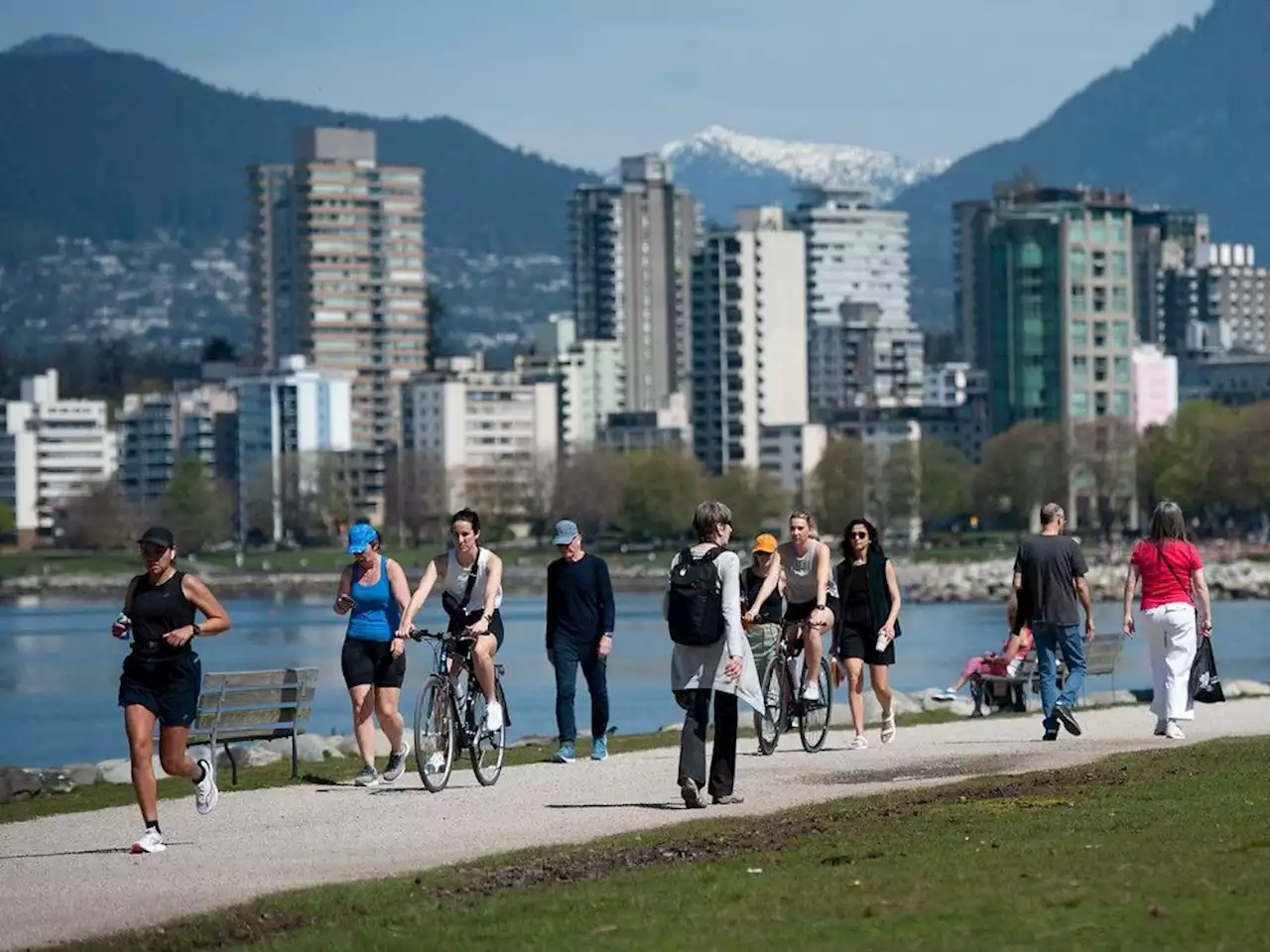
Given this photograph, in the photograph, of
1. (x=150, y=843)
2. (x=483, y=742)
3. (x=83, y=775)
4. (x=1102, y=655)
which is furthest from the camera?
(x=1102, y=655)

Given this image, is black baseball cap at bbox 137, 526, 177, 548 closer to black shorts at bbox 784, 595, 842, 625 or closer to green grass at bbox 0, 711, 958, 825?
green grass at bbox 0, 711, 958, 825

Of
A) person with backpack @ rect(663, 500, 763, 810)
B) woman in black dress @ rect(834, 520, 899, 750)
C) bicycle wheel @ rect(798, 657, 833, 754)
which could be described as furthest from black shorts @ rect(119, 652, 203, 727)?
woman in black dress @ rect(834, 520, 899, 750)

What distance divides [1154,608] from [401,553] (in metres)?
166

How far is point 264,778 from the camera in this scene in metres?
23.2

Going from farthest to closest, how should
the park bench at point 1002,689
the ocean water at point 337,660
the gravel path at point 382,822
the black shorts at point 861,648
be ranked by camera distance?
the ocean water at point 337,660 < the park bench at point 1002,689 < the black shorts at point 861,648 < the gravel path at point 382,822

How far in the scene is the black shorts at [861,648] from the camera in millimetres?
24000

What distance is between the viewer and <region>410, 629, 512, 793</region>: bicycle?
2036 cm

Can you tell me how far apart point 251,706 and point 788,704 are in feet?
14.2

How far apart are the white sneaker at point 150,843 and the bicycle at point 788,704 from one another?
24.0 feet

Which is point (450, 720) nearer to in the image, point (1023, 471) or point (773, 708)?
point (773, 708)

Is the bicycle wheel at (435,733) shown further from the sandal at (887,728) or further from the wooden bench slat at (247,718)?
the sandal at (887,728)

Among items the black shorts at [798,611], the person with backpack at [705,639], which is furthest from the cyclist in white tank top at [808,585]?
the person with backpack at [705,639]

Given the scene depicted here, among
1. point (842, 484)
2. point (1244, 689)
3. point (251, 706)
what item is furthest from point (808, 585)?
point (842, 484)

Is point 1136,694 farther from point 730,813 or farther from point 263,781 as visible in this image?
point 730,813
